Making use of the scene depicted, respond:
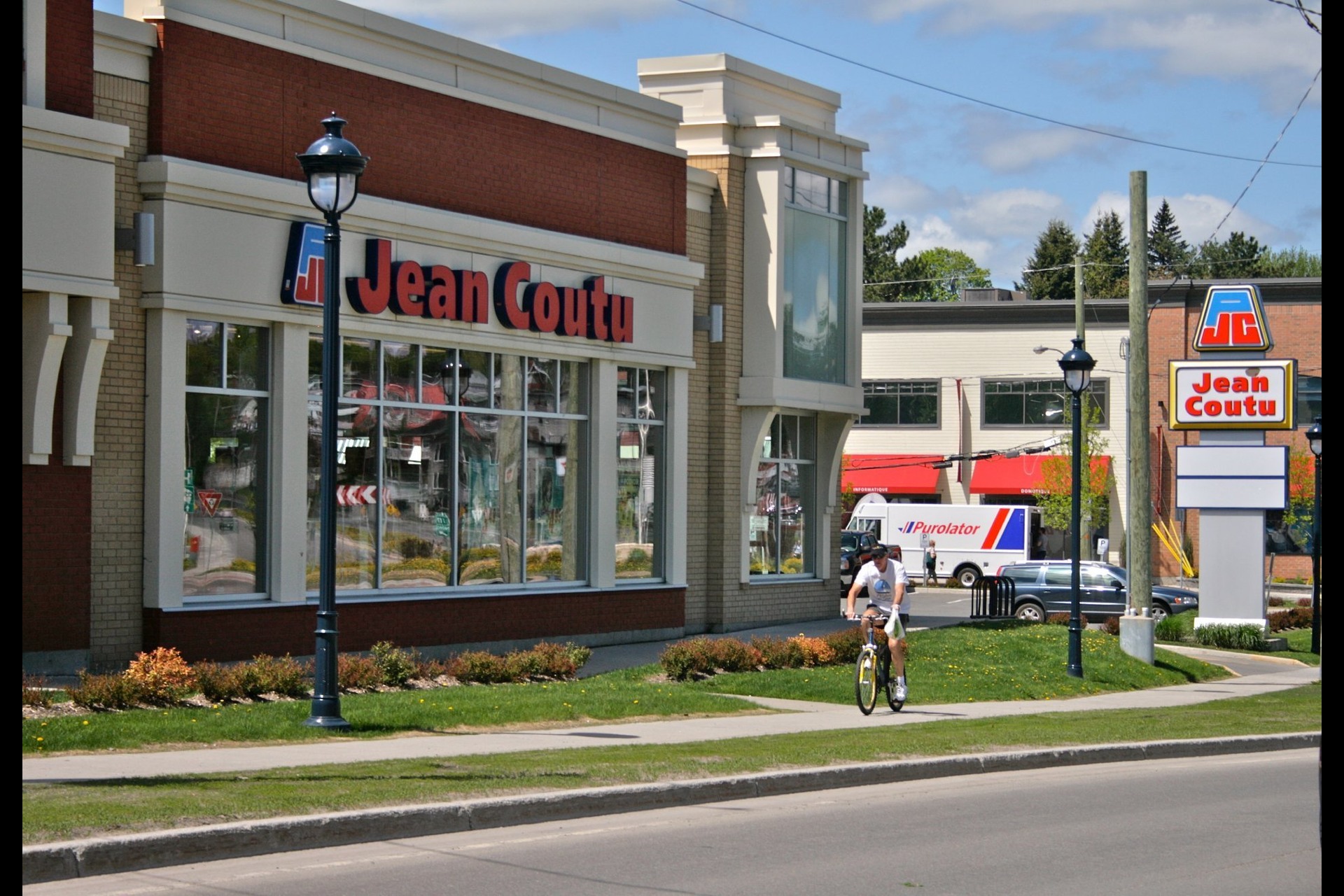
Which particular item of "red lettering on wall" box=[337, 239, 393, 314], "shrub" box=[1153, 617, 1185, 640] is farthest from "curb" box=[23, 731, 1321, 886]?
"shrub" box=[1153, 617, 1185, 640]

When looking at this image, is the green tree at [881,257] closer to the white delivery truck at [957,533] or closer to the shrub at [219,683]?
the white delivery truck at [957,533]

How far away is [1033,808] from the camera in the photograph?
11.3m

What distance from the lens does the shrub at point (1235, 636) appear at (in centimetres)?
2773

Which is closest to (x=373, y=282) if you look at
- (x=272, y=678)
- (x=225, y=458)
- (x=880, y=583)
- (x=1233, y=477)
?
(x=225, y=458)

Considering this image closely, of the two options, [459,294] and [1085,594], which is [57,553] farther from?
[1085,594]

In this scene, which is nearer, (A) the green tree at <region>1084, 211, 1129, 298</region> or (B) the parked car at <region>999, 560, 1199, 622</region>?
(B) the parked car at <region>999, 560, 1199, 622</region>

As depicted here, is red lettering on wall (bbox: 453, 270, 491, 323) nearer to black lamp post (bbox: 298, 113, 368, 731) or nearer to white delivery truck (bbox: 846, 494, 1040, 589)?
black lamp post (bbox: 298, 113, 368, 731)

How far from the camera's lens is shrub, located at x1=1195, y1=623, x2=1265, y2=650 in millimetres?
27734

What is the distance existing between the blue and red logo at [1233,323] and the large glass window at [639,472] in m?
10.8

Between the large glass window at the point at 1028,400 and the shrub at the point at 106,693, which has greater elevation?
the large glass window at the point at 1028,400

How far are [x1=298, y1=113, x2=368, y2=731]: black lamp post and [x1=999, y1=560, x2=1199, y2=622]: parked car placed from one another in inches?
982

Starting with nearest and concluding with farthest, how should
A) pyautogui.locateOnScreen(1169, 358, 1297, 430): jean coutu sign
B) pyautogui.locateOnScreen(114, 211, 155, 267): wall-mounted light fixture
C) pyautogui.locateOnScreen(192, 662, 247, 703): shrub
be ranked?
pyautogui.locateOnScreen(192, 662, 247, 703): shrub, pyautogui.locateOnScreen(114, 211, 155, 267): wall-mounted light fixture, pyautogui.locateOnScreen(1169, 358, 1297, 430): jean coutu sign

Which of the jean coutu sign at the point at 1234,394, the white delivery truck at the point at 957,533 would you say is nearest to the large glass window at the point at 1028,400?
the white delivery truck at the point at 957,533
